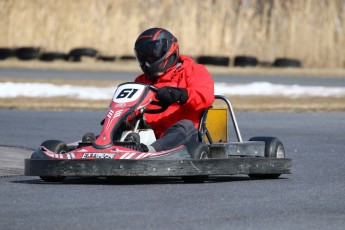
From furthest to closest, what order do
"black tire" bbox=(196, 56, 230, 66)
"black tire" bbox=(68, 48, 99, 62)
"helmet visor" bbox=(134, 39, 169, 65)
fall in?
"black tire" bbox=(68, 48, 99, 62)
"black tire" bbox=(196, 56, 230, 66)
"helmet visor" bbox=(134, 39, 169, 65)

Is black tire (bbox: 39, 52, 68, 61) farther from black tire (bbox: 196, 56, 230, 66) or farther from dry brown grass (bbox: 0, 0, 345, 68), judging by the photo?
black tire (bbox: 196, 56, 230, 66)

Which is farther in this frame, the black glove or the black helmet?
the black helmet

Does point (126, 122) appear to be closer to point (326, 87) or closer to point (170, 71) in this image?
point (170, 71)

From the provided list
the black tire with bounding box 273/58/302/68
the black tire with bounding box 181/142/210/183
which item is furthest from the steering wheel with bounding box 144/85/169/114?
the black tire with bounding box 273/58/302/68

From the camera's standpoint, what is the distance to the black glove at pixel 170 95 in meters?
8.62

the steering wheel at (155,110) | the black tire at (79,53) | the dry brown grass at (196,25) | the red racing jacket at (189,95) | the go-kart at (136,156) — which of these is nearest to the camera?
the go-kart at (136,156)

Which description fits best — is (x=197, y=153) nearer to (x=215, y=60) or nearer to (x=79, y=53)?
(x=215, y=60)

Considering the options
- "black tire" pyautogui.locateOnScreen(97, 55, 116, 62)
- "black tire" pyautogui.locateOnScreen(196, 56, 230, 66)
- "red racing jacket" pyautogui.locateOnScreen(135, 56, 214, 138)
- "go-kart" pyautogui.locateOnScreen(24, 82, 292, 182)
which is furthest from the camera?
"black tire" pyautogui.locateOnScreen(97, 55, 116, 62)

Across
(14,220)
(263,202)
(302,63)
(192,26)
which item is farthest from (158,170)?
(192,26)

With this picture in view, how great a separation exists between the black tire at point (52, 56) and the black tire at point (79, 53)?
206 millimetres

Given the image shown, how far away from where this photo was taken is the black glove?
862 cm

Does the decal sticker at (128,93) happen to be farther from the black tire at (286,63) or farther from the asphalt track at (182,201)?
the black tire at (286,63)

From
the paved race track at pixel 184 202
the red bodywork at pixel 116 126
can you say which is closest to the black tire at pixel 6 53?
the paved race track at pixel 184 202

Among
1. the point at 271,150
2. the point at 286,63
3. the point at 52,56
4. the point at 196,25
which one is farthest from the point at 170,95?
the point at 196,25
